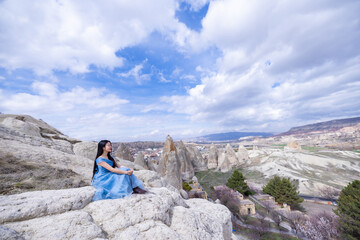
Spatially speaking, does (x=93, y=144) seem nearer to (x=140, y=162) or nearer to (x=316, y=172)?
(x=140, y=162)

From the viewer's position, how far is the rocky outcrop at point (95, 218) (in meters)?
2.66

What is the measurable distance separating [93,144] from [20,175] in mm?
7977

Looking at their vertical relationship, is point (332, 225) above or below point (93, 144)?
below

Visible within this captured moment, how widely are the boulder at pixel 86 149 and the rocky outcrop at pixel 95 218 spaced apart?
328 inches

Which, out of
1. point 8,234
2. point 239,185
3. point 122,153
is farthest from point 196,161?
point 8,234

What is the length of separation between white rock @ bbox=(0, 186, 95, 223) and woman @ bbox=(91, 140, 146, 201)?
26cm

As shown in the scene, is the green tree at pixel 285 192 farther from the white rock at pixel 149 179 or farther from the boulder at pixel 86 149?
the boulder at pixel 86 149

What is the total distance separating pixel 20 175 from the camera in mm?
4543

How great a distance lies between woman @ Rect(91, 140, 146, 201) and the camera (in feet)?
12.9

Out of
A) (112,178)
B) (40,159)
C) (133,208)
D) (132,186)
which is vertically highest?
(40,159)

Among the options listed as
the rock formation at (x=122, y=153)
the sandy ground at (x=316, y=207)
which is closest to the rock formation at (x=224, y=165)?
the sandy ground at (x=316, y=207)

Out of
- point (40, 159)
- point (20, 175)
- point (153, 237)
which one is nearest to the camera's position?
point (153, 237)

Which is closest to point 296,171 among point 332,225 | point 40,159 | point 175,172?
point 332,225

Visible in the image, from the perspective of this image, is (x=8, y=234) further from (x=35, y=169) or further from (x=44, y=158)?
(x=44, y=158)
